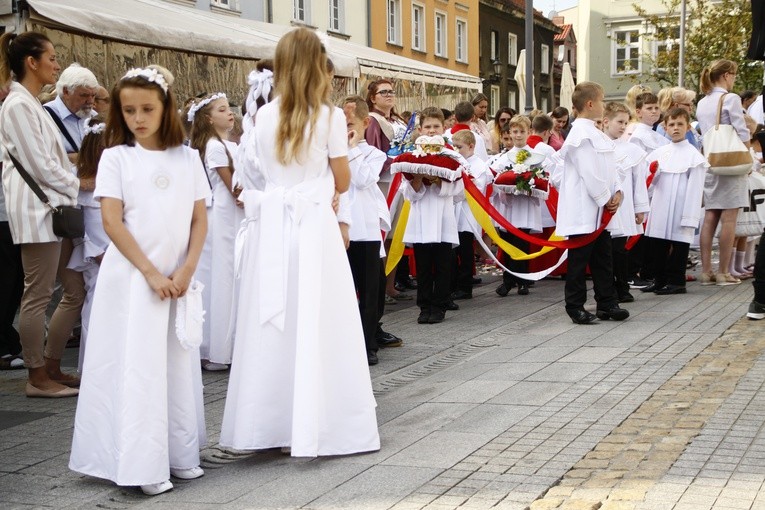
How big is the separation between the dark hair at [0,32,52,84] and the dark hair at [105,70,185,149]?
89.7 inches

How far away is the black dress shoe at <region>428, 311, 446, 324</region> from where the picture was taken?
1009 centimetres

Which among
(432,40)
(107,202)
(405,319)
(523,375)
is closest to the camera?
(107,202)

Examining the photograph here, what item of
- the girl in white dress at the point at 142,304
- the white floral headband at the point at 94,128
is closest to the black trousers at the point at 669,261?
the white floral headband at the point at 94,128

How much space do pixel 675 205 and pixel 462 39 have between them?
34.8 m

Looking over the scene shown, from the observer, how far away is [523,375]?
24.1ft

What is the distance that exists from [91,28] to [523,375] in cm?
606

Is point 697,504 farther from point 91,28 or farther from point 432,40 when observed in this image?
point 432,40

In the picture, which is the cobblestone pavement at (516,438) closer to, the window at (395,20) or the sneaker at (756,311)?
the sneaker at (756,311)

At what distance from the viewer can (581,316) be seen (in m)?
9.59

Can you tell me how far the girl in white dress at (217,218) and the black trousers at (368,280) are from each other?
96 centimetres

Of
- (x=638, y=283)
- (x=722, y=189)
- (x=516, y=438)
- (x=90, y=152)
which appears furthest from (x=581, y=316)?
(x=90, y=152)

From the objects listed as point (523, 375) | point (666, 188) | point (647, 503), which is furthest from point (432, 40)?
point (647, 503)

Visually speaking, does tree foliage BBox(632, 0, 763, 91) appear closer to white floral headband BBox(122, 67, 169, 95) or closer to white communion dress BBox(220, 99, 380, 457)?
white communion dress BBox(220, 99, 380, 457)

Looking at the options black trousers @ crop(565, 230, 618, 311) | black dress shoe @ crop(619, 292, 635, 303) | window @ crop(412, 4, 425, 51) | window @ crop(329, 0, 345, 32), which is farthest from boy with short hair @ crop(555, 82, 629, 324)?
window @ crop(412, 4, 425, 51)
